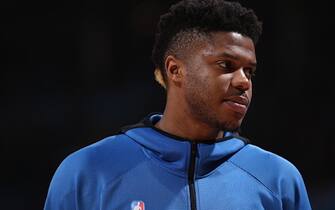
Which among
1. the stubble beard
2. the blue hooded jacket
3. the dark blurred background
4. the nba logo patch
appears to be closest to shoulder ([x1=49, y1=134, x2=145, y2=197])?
the blue hooded jacket

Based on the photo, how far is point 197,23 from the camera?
7.14ft

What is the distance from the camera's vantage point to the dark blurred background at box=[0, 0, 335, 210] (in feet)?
15.6

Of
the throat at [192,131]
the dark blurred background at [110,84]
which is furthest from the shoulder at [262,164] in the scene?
the dark blurred background at [110,84]

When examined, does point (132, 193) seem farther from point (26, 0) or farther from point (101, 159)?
point (26, 0)

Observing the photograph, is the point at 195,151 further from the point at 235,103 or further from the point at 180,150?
the point at 235,103

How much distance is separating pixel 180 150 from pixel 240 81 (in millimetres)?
285

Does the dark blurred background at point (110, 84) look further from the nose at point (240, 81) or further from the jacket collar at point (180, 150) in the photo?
the nose at point (240, 81)

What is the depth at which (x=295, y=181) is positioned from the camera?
2.18 meters

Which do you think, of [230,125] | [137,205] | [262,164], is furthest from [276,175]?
[137,205]

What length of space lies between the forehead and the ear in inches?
4.2

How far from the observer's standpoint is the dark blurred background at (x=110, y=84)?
4742 mm

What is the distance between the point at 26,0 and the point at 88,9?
1.74 ft

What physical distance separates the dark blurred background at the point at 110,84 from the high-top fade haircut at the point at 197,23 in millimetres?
2415

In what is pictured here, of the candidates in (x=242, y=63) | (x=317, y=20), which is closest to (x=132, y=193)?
(x=242, y=63)
